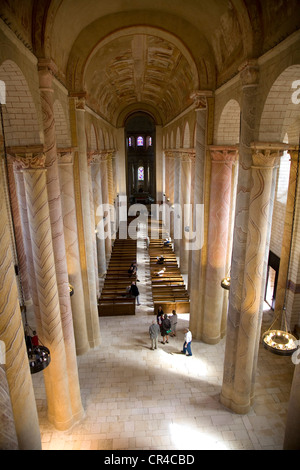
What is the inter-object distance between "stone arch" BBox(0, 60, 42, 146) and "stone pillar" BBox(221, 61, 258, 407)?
430 cm

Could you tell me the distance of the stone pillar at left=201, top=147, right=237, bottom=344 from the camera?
1023 centimetres

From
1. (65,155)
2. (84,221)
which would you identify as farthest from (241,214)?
(84,221)

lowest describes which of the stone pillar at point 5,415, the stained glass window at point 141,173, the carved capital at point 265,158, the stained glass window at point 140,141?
the stone pillar at point 5,415

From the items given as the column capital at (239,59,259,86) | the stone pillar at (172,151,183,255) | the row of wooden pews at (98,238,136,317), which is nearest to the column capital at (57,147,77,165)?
the column capital at (239,59,259,86)

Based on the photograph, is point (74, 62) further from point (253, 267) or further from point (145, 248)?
point (145, 248)

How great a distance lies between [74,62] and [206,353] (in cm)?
1010

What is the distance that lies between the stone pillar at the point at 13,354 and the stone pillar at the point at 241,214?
4.97 metres

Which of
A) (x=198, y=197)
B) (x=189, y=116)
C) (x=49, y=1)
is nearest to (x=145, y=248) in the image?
(x=189, y=116)

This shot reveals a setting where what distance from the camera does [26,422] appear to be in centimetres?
502

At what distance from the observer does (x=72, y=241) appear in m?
9.78

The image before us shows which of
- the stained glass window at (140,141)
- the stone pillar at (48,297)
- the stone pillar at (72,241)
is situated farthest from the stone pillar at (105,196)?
the stained glass window at (140,141)

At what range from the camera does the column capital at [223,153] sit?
9984mm

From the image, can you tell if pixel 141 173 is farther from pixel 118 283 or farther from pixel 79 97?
pixel 79 97

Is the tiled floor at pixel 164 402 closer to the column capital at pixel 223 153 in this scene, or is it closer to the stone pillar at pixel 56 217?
the stone pillar at pixel 56 217
